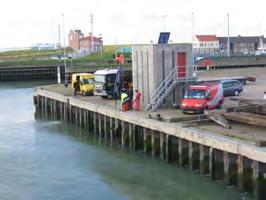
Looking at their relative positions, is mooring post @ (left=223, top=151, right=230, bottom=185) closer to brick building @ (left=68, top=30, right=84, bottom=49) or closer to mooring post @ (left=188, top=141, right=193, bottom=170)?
mooring post @ (left=188, top=141, right=193, bottom=170)

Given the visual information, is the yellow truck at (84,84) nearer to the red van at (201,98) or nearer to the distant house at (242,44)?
the red van at (201,98)

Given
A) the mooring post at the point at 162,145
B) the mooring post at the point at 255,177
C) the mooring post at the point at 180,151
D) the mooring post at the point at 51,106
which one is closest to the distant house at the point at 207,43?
the mooring post at the point at 51,106

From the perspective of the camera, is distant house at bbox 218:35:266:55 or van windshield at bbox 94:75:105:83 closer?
van windshield at bbox 94:75:105:83

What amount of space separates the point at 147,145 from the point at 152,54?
21.7 feet

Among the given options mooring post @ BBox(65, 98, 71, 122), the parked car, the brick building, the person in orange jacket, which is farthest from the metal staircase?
the brick building

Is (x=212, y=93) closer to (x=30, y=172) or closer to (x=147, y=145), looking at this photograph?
(x=147, y=145)

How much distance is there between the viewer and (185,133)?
2558 cm

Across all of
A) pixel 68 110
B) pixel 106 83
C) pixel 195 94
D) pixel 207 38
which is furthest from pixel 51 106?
pixel 207 38

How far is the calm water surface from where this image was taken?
77.4 ft

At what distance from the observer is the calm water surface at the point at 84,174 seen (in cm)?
2358

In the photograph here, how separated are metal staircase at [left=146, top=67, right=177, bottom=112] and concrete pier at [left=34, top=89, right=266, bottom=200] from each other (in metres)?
1.88

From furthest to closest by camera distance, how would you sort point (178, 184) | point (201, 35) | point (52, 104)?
point (201, 35)
point (52, 104)
point (178, 184)

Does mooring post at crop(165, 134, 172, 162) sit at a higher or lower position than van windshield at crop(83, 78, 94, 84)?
lower

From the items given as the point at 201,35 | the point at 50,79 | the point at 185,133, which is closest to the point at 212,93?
the point at 185,133
